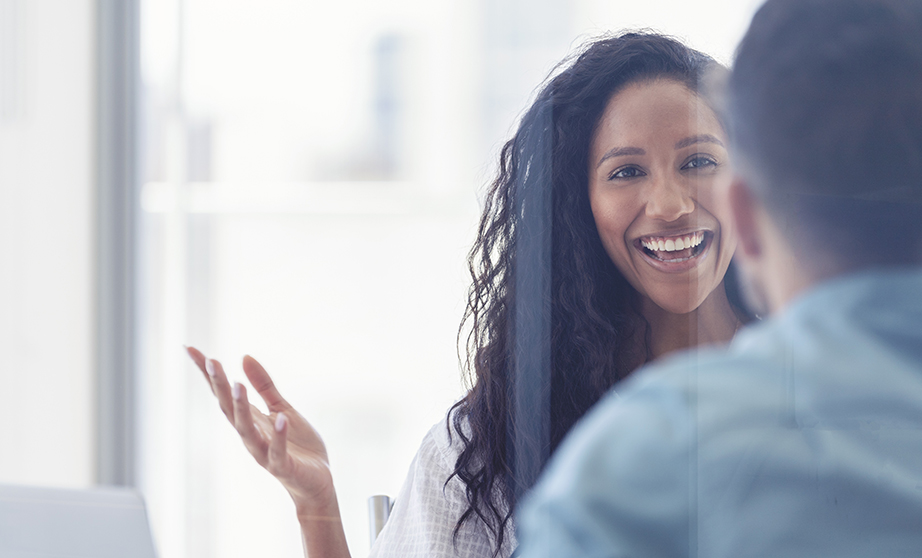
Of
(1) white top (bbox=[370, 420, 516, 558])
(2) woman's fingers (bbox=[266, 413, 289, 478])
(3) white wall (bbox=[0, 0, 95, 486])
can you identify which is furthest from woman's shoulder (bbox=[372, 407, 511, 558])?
(3) white wall (bbox=[0, 0, 95, 486])

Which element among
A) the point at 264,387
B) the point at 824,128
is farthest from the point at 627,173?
the point at 264,387

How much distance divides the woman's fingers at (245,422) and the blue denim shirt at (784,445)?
1.32 ft

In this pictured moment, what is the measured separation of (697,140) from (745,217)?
0.14 meters

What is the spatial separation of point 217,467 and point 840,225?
4.08 ft

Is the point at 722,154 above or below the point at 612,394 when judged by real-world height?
above

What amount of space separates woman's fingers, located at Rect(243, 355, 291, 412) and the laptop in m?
0.20

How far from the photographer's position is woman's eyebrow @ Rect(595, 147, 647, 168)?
662 mm

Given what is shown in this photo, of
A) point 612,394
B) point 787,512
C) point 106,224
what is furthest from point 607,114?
point 106,224

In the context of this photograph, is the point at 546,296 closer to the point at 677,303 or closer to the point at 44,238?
the point at 677,303

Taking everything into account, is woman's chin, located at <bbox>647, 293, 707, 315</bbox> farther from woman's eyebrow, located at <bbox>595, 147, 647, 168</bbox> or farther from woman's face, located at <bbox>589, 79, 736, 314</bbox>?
woman's eyebrow, located at <bbox>595, 147, 647, 168</bbox>

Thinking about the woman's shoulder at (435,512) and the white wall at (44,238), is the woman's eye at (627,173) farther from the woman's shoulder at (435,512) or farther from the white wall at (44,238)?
the white wall at (44,238)

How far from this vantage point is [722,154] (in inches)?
22.0

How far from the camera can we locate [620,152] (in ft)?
2.24

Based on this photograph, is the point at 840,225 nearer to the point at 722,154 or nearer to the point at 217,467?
the point at 722,154
